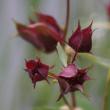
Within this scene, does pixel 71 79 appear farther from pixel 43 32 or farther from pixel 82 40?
pixel 43 32

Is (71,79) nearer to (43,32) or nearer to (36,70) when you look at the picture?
(36,70)

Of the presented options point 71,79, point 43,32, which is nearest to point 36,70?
point 71,79

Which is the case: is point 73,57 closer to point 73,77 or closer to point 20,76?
point 73,77

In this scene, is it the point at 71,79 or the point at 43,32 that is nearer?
the point at 71,79

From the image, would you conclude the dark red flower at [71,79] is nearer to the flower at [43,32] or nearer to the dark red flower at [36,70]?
the dark red flower at [36,70]

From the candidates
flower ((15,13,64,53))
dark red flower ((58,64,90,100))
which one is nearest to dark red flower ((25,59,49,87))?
dark red flower ((58,64,90,100))

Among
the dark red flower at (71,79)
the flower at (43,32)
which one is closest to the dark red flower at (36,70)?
the dark red flower at (71,79)

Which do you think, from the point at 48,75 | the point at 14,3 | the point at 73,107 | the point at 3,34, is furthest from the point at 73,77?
the point at 14,3
